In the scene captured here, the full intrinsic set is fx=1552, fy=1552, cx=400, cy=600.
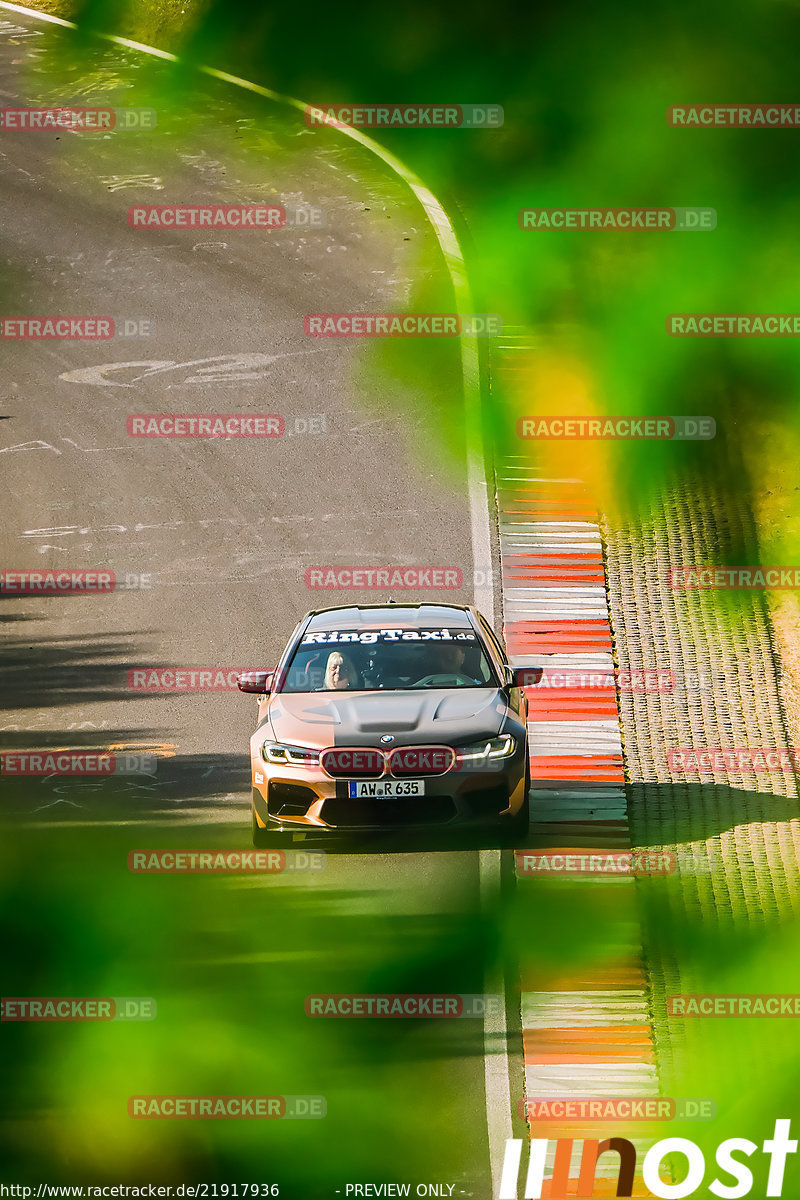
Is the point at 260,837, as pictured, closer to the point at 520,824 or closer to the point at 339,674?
the point at 339,674

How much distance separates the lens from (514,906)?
38.1ft

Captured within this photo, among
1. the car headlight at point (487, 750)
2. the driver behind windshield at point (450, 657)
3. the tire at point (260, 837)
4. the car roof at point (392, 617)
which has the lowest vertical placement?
the tire at point (260, 837)

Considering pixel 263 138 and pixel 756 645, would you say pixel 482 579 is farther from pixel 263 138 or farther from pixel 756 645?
pixel 263 138

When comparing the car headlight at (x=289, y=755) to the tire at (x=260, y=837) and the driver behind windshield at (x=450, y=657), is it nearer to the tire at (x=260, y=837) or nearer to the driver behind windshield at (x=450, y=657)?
the tire at (x=260, y=837)

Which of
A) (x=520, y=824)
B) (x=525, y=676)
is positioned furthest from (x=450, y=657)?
(x=520, y=824)

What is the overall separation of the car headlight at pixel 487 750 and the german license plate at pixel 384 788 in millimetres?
380

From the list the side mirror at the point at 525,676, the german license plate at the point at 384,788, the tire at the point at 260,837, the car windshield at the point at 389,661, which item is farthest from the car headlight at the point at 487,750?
the tire at the point at 260,837

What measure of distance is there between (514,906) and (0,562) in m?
9.31

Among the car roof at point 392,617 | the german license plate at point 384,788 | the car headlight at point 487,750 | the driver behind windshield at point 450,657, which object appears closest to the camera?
the german license plate at point 384,788

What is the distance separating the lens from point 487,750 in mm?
11094

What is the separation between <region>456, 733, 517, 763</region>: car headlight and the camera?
11.0m

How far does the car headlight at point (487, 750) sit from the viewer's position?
1102 cm

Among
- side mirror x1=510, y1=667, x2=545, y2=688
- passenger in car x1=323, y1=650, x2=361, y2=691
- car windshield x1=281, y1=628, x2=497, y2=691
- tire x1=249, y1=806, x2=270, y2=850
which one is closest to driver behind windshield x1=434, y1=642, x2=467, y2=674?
car windshield x1=281, y1=628, x2=497, y2=691

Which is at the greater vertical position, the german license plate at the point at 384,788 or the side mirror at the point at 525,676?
the side mirror at the point at 525,676
